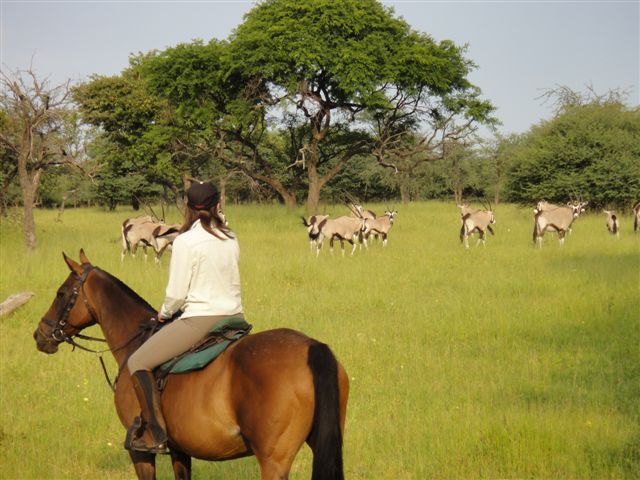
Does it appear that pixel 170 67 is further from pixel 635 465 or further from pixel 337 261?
pixel 635 465

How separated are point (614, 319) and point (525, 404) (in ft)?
16.6

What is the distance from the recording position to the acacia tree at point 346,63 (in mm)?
30906

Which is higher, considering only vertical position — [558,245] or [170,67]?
[170,67]

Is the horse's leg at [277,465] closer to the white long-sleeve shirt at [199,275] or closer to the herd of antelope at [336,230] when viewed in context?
the white long-sleeve shirt at [199,275]

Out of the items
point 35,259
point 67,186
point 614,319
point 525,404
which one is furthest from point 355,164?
point 525,404

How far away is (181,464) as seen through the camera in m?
5.32

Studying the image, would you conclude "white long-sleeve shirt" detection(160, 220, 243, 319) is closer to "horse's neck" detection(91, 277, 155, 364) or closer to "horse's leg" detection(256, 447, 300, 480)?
"horse's neck" detection(91, 277, 155, 364)

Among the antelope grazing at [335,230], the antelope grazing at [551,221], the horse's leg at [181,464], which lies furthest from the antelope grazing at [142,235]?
→ the horse's leg at [181,464]

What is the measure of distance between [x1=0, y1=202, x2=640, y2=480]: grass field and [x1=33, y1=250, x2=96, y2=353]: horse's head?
4.86ft

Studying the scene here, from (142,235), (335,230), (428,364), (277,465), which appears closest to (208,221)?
Result: (277,465)

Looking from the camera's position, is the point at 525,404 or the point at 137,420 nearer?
the point at 137,420

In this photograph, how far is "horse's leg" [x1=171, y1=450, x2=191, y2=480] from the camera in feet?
17.3

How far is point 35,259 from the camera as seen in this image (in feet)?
62.6

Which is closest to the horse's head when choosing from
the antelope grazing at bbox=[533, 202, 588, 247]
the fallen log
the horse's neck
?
the horse's neck
